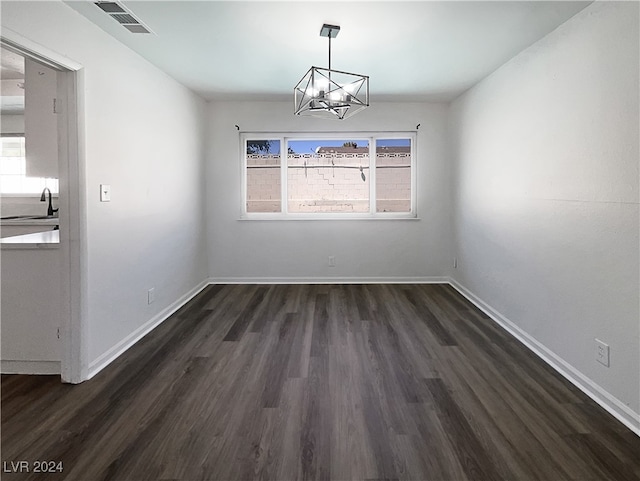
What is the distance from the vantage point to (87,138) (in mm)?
2684

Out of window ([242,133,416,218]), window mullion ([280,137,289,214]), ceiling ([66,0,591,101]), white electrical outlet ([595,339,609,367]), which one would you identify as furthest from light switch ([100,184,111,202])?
white electrical outlet ([595,339,609,367])

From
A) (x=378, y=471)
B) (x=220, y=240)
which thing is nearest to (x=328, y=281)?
(x=220, y=240)

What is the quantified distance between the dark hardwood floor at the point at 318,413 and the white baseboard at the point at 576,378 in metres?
0.06

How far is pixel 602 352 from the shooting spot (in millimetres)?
2359

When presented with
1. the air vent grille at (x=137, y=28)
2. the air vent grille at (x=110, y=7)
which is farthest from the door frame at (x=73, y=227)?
the air vent grille at (x=137, y=28)

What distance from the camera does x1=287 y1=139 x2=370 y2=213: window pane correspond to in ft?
18.4

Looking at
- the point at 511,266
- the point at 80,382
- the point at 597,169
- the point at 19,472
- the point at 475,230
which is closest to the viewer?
the point at 19,472

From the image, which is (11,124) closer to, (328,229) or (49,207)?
(49,207)

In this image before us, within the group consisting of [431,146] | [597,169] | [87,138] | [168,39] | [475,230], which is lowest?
[475,230]

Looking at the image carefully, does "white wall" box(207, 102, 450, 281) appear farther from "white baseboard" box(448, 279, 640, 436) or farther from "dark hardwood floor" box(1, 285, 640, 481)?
"dark hardwood floor" box(1, 285, 640, 481)

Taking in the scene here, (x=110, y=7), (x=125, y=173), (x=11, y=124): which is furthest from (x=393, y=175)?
(x=11, y=124)

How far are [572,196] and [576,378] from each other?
120 centimetres

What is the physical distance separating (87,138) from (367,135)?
3.71 meters

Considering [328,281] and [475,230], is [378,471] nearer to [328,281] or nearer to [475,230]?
[475,230]
